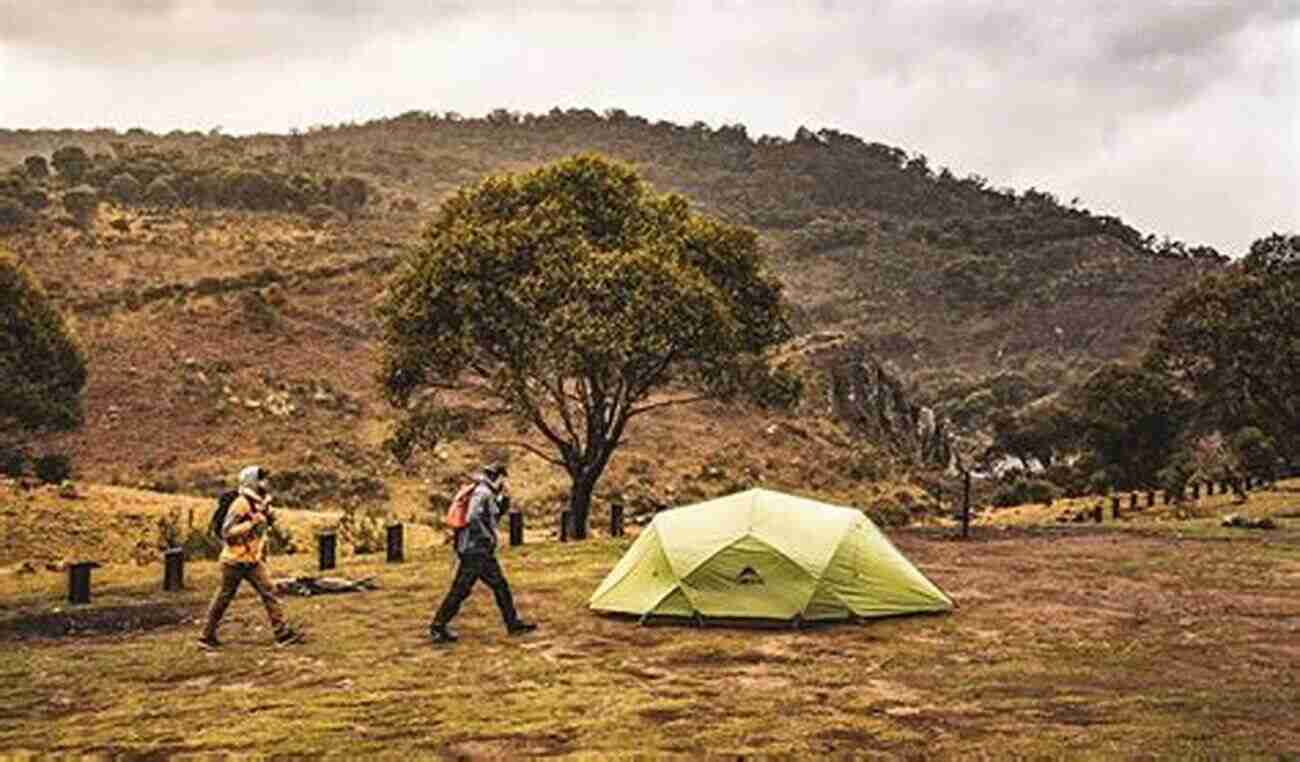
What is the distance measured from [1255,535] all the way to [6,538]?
25.8 meters

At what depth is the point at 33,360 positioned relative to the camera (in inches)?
1398

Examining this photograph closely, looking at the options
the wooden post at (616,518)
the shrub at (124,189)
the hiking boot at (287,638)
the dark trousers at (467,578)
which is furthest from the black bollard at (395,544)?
the shrub at (124,189)

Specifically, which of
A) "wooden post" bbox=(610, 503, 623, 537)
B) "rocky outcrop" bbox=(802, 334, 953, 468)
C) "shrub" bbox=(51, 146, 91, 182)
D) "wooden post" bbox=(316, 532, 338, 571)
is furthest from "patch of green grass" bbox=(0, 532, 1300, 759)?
"shrub" bbox=(51, 146, 91, 182)

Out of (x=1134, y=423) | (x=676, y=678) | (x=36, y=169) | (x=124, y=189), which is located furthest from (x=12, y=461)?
(x=36, y=169)

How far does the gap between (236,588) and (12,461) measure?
86.8ft

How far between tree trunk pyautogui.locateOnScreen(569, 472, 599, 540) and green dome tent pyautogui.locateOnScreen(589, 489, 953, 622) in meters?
10.4

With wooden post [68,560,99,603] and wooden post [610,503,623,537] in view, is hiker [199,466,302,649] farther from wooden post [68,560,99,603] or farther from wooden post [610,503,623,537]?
wooden post [610,503,623,537]

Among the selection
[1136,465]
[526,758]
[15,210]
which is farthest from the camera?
[15,210]

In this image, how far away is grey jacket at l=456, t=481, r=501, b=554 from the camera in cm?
1388

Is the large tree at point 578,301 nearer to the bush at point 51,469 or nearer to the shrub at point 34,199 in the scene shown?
the bush at point 51,469

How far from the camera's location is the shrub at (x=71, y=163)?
258ft

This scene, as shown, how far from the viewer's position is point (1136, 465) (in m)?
49.6

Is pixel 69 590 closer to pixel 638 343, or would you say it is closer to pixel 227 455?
pixel 638 343

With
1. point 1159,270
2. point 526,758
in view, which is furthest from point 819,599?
point 1159,270
